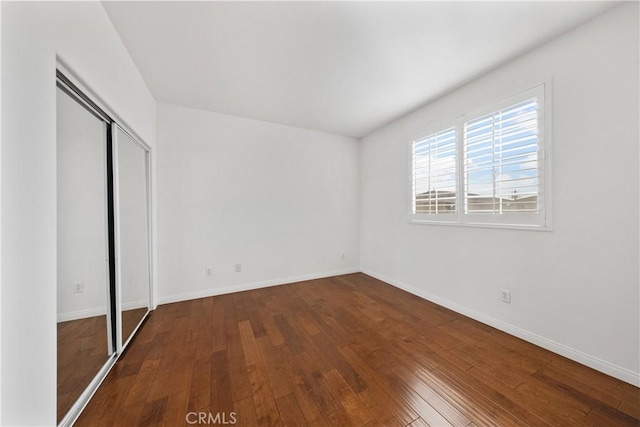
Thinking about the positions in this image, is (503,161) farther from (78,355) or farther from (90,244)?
(78,355)

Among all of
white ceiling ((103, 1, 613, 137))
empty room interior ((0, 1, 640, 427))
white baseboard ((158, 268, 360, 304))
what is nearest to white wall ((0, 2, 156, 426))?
empty room interior ((0, 1, 640, 427))

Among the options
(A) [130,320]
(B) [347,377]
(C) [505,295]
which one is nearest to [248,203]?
(A) [130,320]

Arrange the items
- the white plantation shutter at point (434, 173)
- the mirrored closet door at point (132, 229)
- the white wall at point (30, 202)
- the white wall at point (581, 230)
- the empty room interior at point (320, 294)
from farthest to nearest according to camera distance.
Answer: the white plantation shutter at point (434, 173) < the mirrored closet door at point (132, 229) < the white wall at point (581, 230) < the empty room interior at point (320, 294) < the white wall at point (30, 202)

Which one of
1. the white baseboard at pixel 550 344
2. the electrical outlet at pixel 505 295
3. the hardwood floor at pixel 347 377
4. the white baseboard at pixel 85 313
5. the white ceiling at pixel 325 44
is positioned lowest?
the hardwood floor at pixel 347 377

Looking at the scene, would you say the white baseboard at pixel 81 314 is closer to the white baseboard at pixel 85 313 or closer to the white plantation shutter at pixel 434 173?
the white baseboard at pixel 85 313

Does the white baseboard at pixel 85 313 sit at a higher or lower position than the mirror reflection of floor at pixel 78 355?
higher

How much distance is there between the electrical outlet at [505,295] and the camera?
217 cm


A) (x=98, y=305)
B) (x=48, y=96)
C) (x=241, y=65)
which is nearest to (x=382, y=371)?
(x=98, y=305)

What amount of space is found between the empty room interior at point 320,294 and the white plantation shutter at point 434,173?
3 cm

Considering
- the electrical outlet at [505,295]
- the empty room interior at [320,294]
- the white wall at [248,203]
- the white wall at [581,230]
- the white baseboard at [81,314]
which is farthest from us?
the white wall at [248,203]

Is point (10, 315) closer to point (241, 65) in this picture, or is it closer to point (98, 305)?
point (98, 305)

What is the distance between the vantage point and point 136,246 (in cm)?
227

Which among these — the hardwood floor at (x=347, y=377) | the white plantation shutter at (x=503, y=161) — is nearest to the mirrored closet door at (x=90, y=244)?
the hardwood floor at (x=347, y=377)

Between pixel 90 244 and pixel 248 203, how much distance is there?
6.40 feet
